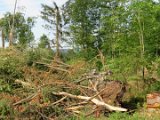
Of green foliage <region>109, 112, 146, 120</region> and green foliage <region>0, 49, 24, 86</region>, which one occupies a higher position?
green foliage <region>0, 49, 24, 86</region>

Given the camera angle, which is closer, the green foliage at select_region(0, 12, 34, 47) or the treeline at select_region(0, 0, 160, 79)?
the treeline at select_region(0, 0, 160, 79)

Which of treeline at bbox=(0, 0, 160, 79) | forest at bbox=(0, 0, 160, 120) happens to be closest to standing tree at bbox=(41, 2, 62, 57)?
treeline at bbox=(0, 0, 160, 79)

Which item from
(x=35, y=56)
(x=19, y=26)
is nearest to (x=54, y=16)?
(x=19, y=26)

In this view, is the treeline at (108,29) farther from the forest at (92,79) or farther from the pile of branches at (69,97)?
the pile of branches at (69,97)

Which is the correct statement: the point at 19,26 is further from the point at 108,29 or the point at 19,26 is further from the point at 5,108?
the point at 5,108

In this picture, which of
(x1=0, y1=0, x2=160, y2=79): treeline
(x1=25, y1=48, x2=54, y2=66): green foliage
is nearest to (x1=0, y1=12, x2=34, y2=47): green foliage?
(x1=0, y1=0, x2=160, y2=79): treeline

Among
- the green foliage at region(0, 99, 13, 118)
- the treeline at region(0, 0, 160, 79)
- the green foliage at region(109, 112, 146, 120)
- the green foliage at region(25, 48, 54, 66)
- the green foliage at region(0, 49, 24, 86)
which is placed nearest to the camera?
the green foliage at region(109, 112, 146, 120)

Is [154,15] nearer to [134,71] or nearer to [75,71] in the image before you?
[134,71]

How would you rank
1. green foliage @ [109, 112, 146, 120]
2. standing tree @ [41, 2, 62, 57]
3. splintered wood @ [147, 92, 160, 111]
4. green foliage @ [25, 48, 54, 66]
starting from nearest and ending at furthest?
green foliage @ [109, 112, 146, 120], splintered wood @ [147, 92, 160, 111], green foliage @ [25, 48, 54, 66], standing tree @ [41, 2, 62, 57]

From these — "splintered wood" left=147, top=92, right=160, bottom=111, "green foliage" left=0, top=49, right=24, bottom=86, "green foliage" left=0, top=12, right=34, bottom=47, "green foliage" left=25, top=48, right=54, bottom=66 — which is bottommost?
"splintered wood" left=147, top=92, right=160, bottom=111

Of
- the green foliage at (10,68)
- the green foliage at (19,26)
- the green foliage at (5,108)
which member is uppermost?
the green foliage at (19,26)

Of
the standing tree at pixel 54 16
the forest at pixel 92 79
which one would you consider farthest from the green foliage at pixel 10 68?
the standing tree at pixel 54 16

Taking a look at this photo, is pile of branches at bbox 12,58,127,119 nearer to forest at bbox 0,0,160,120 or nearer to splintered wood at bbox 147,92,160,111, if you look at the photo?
forest at bbox 0,0,160,120

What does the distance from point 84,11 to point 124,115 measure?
21.7 m
